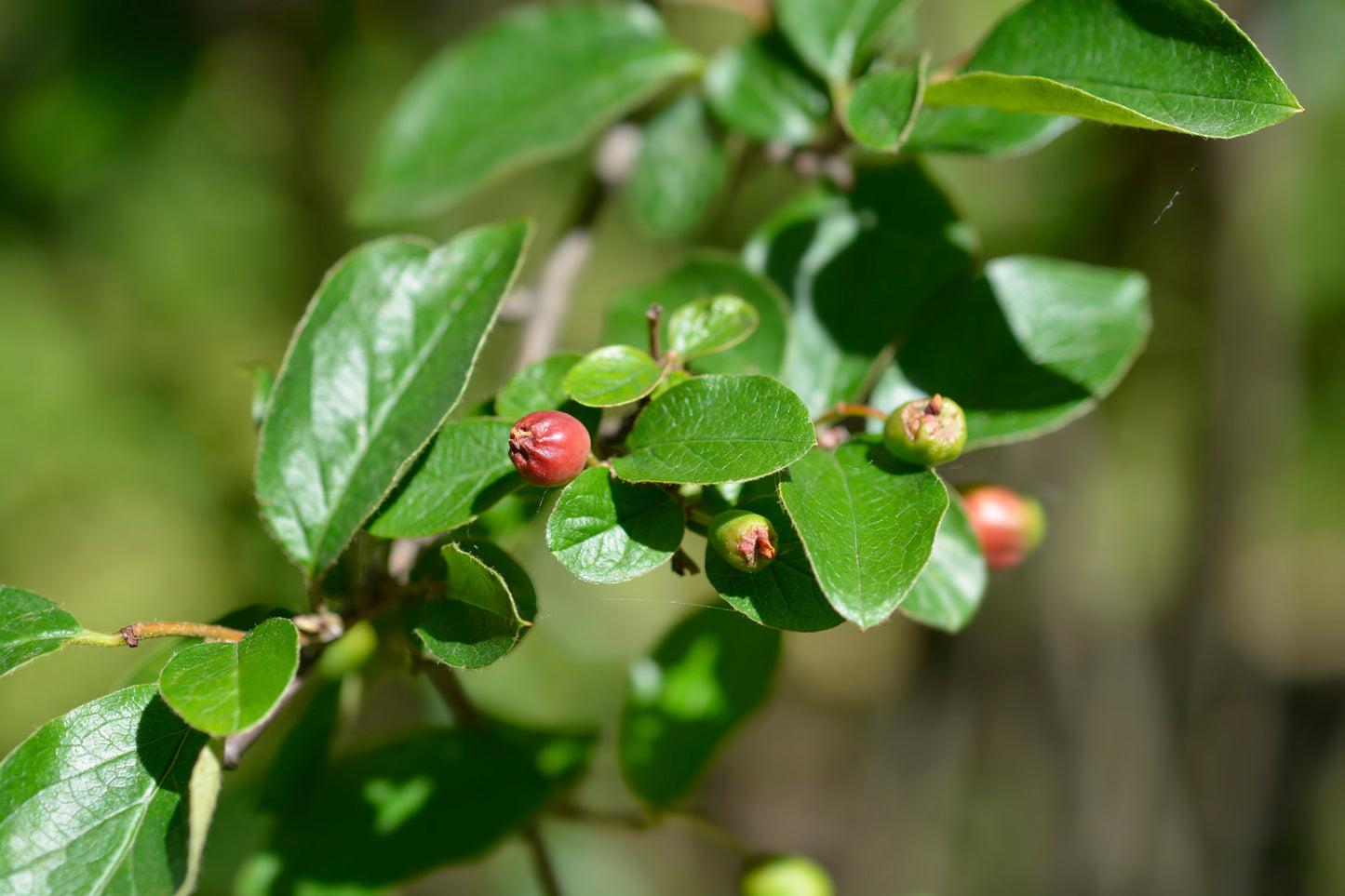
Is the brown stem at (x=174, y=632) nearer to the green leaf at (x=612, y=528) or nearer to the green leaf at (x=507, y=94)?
the green leaf at (x=612, y=528)

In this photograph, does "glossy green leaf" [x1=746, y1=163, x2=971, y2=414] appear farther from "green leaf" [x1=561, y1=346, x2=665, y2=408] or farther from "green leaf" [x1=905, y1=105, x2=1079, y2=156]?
"green leaf" [x1=561, y1=346, x2=665, y2=408]

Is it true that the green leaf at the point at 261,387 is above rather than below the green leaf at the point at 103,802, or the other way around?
above

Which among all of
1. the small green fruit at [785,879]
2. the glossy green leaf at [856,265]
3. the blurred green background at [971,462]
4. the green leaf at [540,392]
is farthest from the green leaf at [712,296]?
the blurred green background at [971,462]

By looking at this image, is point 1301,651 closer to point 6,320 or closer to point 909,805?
point 909,805

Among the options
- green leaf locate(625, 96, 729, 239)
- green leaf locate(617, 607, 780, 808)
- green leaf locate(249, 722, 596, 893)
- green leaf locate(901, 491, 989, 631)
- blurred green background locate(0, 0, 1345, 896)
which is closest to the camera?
green leaf locate(901, 491, 989, 631)

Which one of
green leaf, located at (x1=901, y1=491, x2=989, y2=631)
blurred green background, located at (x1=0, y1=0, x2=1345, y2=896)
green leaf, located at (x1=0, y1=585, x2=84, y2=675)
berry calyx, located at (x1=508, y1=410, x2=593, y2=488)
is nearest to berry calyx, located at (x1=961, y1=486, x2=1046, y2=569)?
green leaf, located at (x1=901, y1=491, x2=989, y2=631)

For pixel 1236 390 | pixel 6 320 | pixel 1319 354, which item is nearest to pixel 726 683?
pixel 1236 390

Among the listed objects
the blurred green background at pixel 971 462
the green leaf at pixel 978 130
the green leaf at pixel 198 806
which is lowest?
the blurred green background at pixel 971 462
